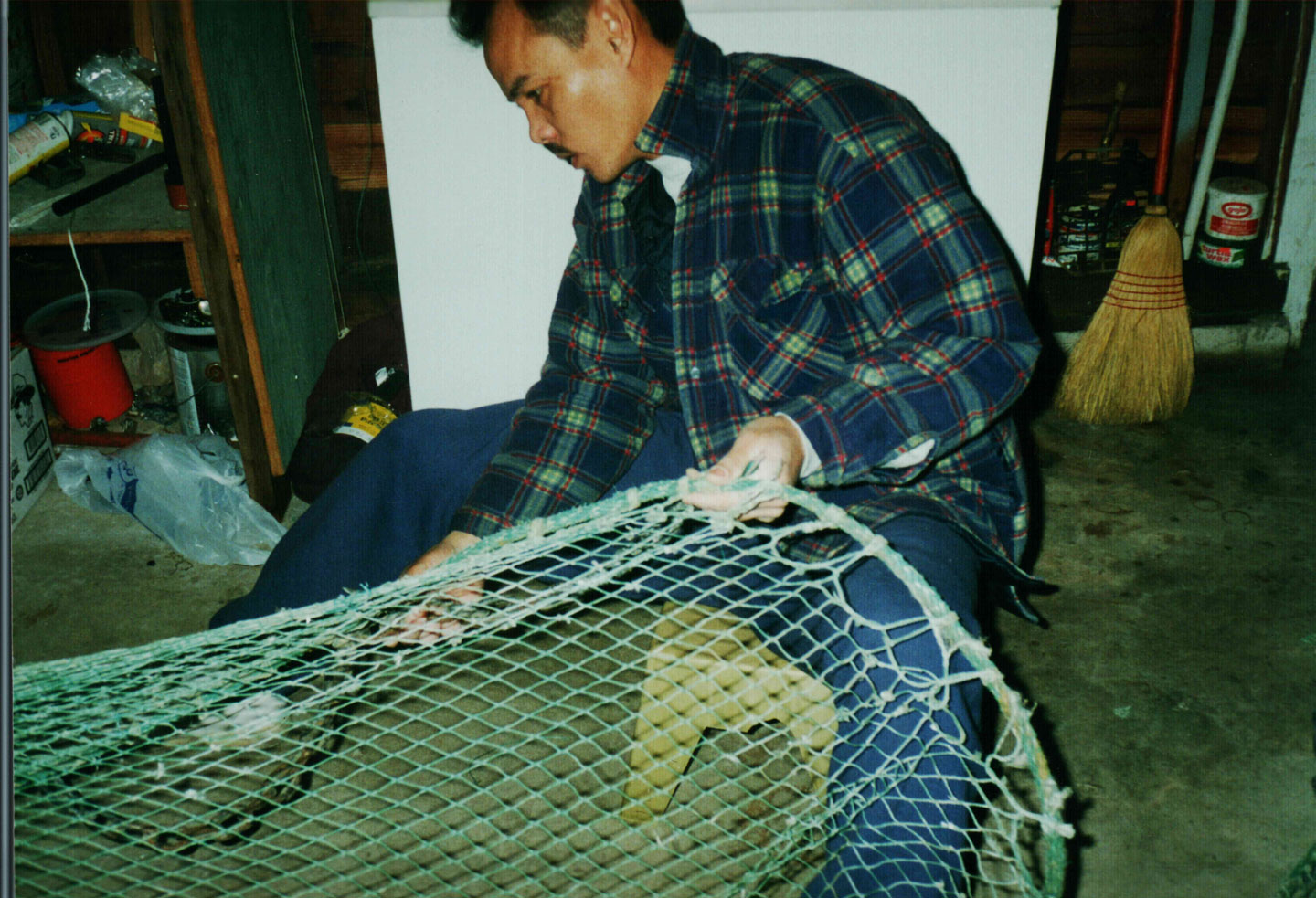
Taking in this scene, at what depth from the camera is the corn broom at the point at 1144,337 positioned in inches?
95.4

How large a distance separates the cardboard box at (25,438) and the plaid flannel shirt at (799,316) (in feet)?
→ 4.63

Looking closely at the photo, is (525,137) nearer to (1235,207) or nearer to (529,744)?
(529,744)

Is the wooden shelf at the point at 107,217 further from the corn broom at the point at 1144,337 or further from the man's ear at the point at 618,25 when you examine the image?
the corn broom at the point at 1144,337

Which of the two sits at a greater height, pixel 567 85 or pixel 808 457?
pixel 567 85

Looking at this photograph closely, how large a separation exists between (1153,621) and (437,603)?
139 cm

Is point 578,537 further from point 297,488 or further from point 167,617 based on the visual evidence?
point 297,488

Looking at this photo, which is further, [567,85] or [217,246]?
[217,246]

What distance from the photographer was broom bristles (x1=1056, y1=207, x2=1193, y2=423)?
2430 millimetres

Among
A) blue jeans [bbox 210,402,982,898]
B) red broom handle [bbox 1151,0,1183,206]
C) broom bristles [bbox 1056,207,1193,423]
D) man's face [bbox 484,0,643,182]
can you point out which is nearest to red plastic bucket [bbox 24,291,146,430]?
blue jeans [bbox 210,402,982,898]

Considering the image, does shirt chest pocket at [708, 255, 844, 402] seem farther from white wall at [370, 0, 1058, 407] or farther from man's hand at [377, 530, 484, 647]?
white wall at [370, 0, 1058, 407]

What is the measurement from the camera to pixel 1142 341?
2445 millimetres

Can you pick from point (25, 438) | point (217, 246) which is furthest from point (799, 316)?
point (25, 438)

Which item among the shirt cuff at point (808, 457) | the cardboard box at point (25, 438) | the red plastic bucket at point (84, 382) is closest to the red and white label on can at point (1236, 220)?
the shirt cuff at point (808, 457)

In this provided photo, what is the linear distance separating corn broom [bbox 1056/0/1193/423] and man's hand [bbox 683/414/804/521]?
5.89 ft
